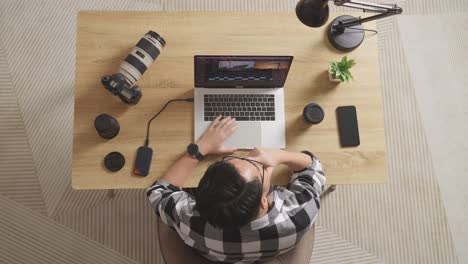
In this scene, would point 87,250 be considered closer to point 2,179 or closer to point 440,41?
point 2,179

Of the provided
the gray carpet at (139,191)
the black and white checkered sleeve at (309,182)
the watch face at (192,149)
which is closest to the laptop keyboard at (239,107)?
the watch face at (192,149)

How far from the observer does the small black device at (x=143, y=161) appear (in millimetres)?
1502

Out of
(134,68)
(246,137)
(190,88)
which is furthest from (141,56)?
(246,137)

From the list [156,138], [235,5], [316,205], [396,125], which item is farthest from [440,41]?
[156,138]

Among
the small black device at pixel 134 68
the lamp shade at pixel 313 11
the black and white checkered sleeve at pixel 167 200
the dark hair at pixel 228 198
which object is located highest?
the lamp shade at pixel 313 11

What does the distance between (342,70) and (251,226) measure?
72 centimetres

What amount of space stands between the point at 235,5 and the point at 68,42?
96cm

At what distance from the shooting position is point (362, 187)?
220 centimetres

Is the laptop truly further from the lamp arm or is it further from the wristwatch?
the lamp arm

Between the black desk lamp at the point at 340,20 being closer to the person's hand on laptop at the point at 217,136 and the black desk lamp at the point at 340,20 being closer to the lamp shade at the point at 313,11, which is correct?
the lamp shade at the point at 313,11

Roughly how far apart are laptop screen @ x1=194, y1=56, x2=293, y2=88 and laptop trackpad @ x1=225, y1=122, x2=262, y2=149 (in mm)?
152

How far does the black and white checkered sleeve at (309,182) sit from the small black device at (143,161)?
20.2 inches

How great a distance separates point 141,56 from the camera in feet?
5.01

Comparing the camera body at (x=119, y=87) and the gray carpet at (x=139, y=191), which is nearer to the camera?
the camera body at (x=119, y=87)
